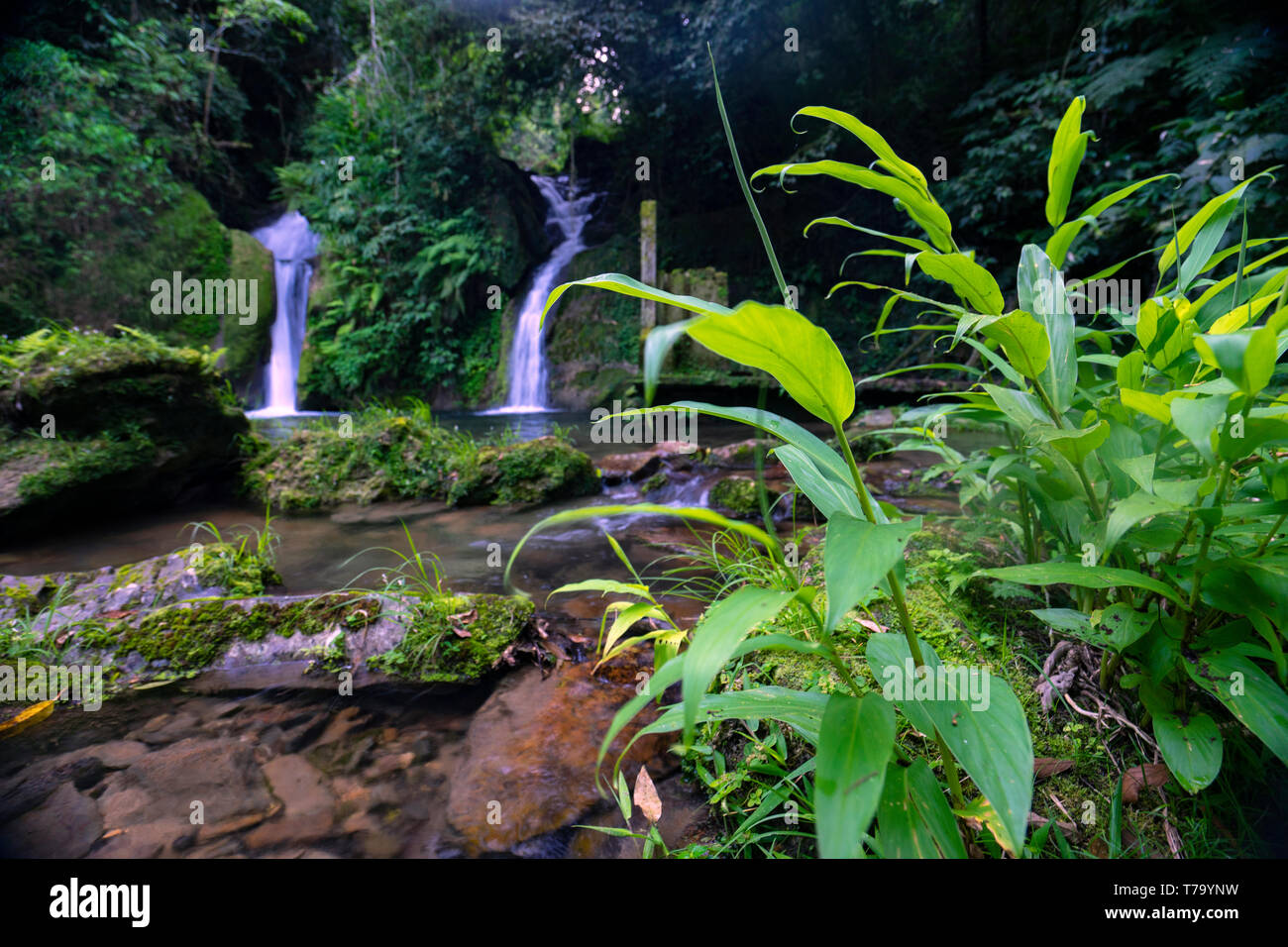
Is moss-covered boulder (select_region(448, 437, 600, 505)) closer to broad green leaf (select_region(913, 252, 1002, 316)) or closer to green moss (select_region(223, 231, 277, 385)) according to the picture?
broad green leaf (select_region(913, 252, 1002, 316))

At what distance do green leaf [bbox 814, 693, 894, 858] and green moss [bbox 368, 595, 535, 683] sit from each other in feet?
5.28

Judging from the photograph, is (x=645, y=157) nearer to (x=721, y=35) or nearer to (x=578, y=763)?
(x=721, y=35)

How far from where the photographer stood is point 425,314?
1196cm

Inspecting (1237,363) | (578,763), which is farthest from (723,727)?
(1237,363)

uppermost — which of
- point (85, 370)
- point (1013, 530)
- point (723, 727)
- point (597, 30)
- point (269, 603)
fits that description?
point (597, 30)

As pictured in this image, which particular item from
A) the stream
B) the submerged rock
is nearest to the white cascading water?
the submerged rock

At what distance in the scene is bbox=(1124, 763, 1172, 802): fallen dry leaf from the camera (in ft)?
3.62

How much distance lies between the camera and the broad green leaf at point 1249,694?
917 millimetres

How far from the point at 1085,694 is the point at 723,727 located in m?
0.87

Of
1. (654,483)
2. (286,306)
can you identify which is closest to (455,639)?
(654,483)

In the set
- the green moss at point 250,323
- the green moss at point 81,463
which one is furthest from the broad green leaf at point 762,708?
the green moss at point 250,323

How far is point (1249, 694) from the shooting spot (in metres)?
0.95

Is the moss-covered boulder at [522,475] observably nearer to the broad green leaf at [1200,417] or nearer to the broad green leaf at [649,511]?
the broad green leaf at [649,511]

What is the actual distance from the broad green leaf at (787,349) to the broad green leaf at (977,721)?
44 centimetres
